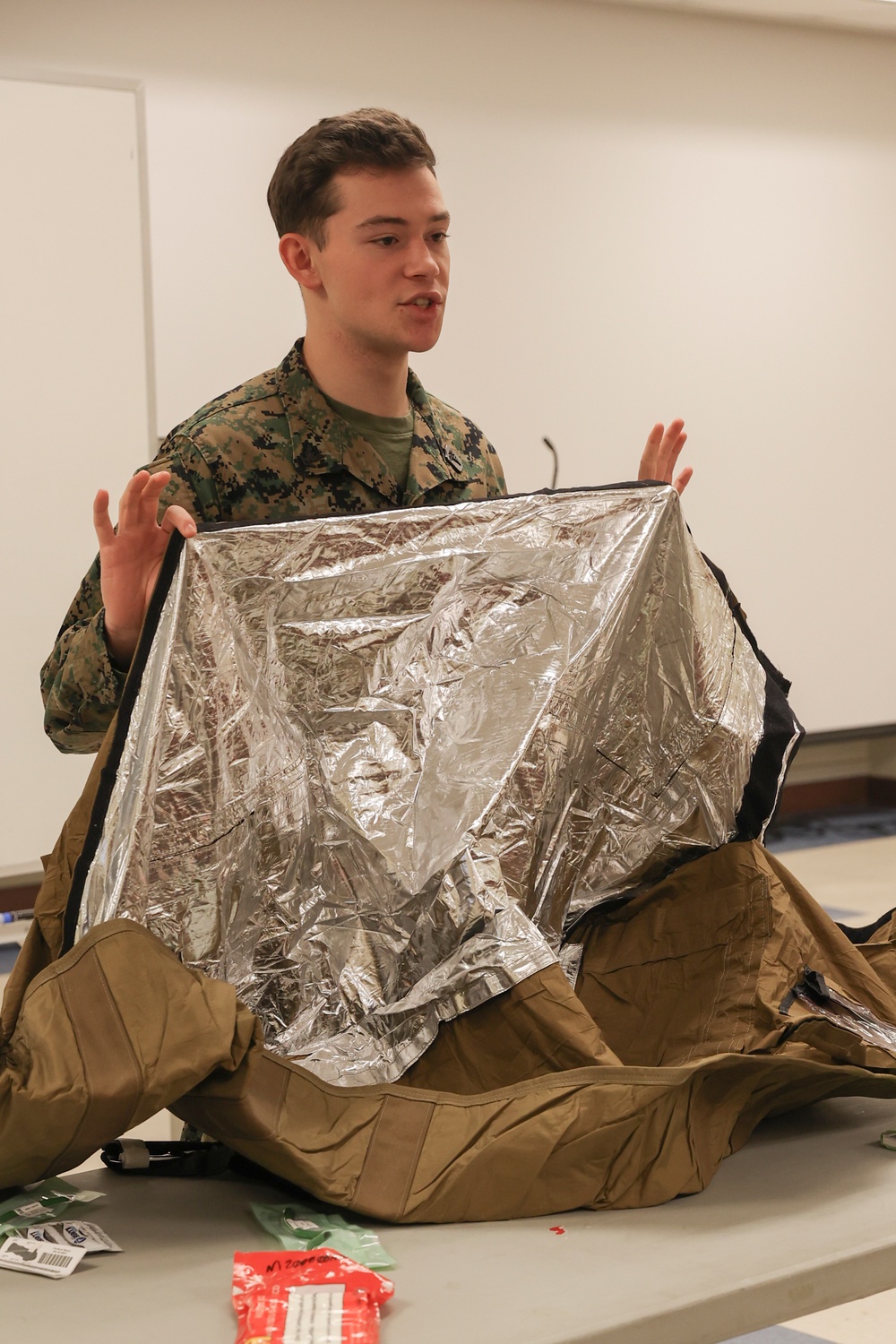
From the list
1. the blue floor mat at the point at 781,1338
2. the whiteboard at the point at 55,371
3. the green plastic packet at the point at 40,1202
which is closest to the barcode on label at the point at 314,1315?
the green plastic packet at the point at 40,1202

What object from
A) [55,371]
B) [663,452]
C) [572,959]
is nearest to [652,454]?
[663,452]

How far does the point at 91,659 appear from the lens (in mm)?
1389

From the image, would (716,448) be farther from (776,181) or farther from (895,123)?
(895,123)

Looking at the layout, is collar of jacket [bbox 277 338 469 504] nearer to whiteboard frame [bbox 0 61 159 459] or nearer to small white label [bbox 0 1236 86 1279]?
small white label [bbox 0 1236 86 1279]

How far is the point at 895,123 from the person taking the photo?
4.91 metres

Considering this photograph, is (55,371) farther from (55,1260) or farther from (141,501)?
(55,1260)

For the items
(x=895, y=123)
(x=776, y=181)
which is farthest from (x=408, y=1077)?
(x=895, y=123)

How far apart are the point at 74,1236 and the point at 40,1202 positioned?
0.21 feet

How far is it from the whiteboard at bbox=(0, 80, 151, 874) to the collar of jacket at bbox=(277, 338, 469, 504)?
162 centimetres

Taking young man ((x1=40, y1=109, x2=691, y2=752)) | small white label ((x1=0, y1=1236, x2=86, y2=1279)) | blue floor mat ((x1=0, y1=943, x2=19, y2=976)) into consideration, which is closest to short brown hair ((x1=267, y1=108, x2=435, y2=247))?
young man ((x1=40, y1=109, x2=691, y2=752))

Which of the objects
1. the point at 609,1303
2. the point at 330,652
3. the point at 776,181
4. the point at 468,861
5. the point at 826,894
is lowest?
the point at 826,894

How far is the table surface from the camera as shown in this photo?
3.15 feet

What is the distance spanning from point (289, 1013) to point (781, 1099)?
448 millimetres

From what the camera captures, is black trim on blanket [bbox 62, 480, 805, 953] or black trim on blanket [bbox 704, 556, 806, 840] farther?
black trim on blanket [bbox 704, 556, 806, 840]
